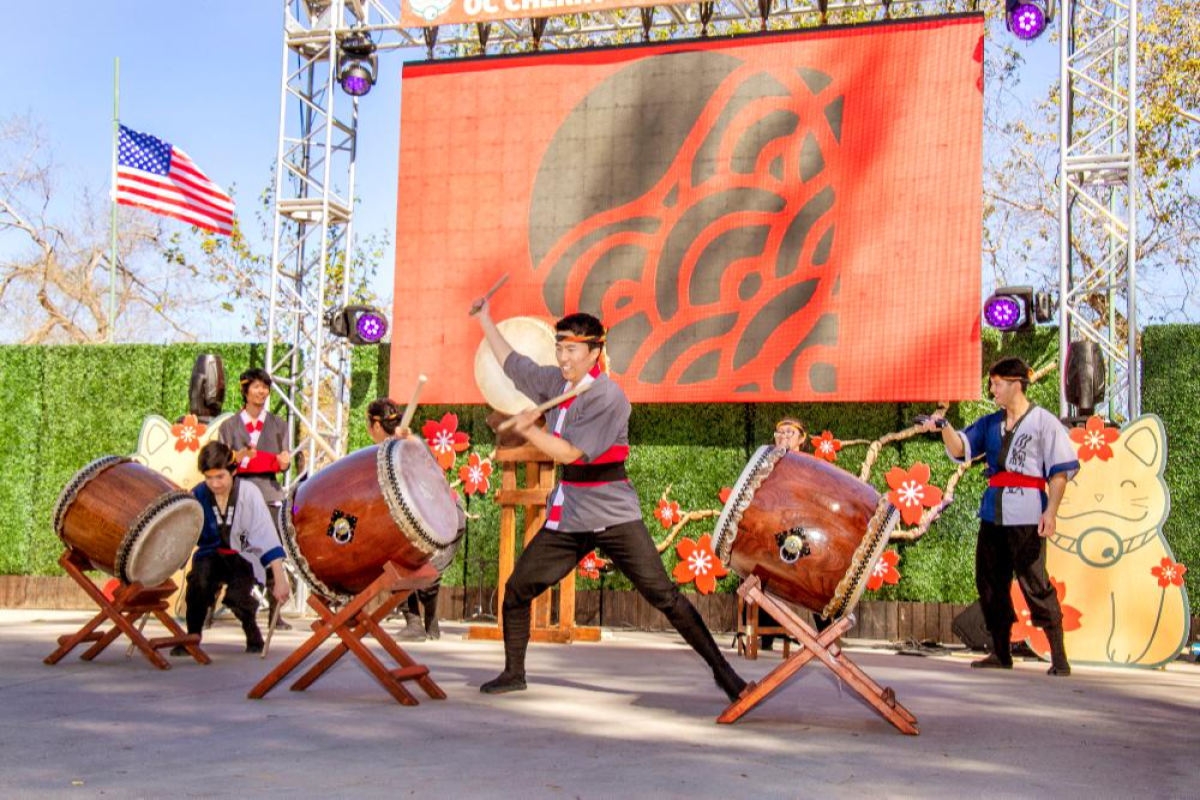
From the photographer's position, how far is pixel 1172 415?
7.27 m

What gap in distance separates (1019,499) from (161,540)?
403 cm

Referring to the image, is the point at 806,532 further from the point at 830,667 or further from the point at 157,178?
the point at 157,178

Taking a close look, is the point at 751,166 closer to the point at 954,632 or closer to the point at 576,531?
the point at 954,632

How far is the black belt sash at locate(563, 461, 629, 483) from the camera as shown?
4.43 meters

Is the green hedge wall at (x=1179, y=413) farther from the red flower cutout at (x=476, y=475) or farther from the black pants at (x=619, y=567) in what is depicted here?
the red flower cutout at (x=476, y=475)

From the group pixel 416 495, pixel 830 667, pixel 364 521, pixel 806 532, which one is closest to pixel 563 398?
pixel 416 495

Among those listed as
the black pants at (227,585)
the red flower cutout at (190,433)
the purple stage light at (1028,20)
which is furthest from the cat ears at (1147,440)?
the red flower cutout at (190,433)

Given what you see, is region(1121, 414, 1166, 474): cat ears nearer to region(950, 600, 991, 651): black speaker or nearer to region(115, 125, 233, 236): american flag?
region(950, 600, 991, 651): black speaker

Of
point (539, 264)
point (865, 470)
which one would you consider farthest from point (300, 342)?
point (865, 470)

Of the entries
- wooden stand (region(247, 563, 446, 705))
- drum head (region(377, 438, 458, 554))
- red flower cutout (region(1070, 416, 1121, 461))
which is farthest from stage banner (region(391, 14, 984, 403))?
wooden stand (region(247, 563, 446, 705))

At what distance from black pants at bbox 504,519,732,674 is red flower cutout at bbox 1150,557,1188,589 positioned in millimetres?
3501

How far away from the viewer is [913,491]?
7773mm

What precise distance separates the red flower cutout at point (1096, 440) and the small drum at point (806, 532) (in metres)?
3.25

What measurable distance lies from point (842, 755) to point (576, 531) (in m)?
1.36
